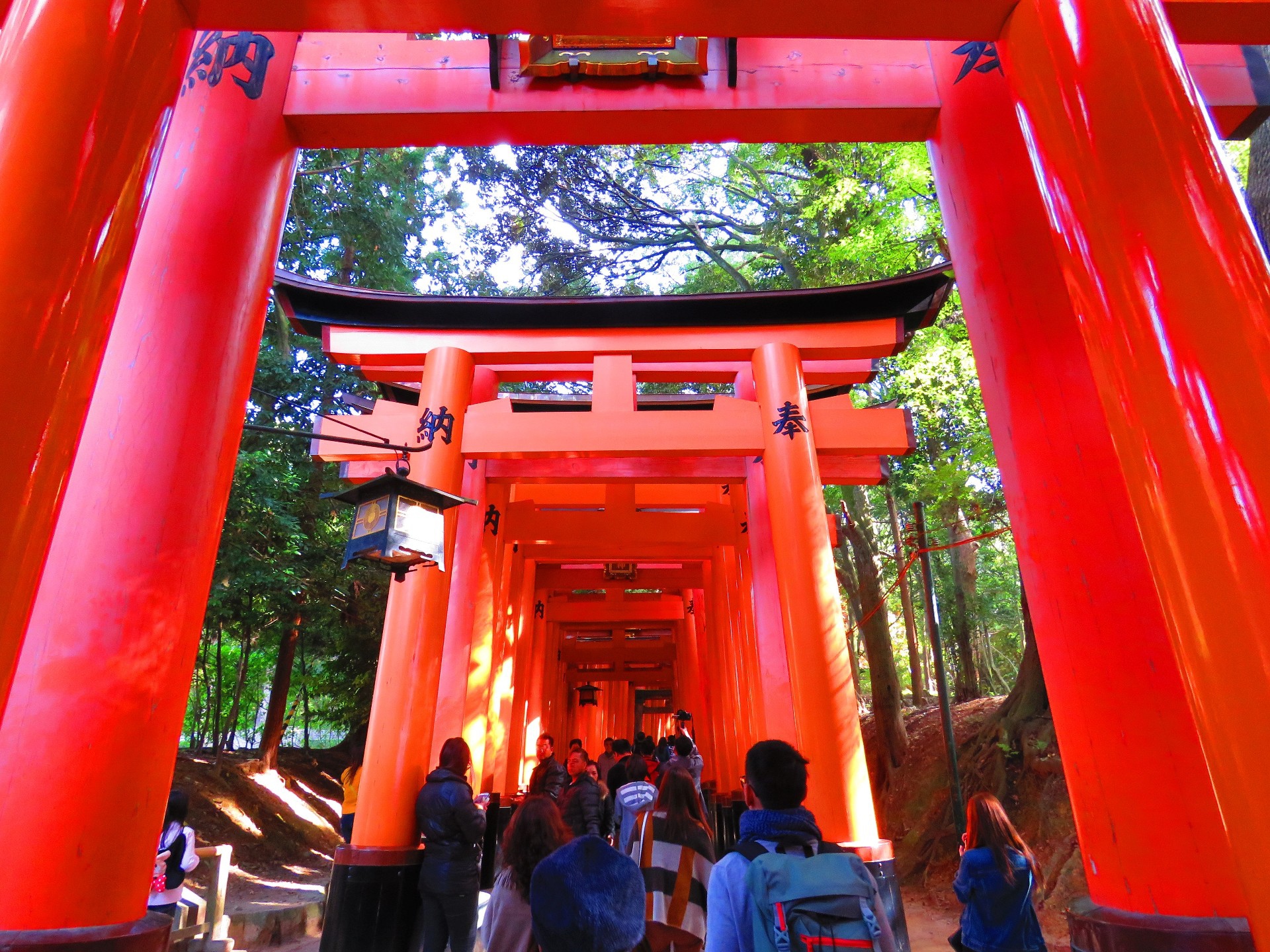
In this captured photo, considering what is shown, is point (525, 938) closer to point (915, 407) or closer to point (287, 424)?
point (915, 407)

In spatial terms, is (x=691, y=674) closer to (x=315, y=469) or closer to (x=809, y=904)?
(x=315, y=469)

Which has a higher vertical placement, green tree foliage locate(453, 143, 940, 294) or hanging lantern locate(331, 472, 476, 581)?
green tree foliage locate(453, 143, 940, 294)

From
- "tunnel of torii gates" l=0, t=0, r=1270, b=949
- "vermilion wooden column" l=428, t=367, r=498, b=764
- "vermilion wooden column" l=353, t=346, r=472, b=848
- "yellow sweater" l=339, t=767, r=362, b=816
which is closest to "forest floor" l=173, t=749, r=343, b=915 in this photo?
"yellow sweater" l=339, t=767, r=362, b=816

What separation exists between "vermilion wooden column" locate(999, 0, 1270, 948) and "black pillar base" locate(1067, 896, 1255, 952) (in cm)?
76

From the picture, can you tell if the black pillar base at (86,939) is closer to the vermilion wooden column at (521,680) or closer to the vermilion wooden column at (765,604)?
the vermilion wooden column at (765,604)

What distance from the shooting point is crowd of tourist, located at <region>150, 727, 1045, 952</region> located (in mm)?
1769

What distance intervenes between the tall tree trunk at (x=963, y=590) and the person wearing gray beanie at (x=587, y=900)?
41.3 ft

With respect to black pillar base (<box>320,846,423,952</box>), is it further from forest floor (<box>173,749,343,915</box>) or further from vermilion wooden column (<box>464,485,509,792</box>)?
forest floor (<box>173,749,343,915</box>)

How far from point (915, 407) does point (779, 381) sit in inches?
189

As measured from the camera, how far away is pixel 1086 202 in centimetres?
217

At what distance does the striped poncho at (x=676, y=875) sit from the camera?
2.91 m

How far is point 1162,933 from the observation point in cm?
227

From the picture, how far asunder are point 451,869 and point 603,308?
5.11m

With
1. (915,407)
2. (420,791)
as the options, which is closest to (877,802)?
(915,407)
